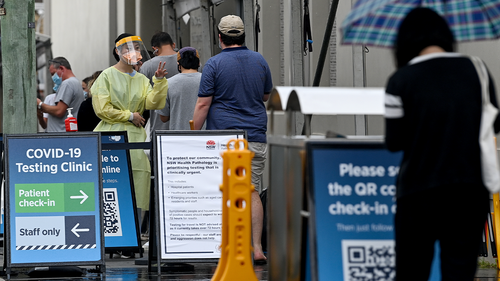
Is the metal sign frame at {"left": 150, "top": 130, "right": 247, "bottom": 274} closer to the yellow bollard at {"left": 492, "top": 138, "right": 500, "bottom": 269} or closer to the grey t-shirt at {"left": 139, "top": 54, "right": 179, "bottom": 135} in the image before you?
the grey t-shirt at {"left": 139, "top": 54, "right": 179, "bottom": 135}

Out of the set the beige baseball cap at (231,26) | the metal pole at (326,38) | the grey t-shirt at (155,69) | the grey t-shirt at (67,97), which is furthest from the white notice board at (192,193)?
the grey t-shirt at (67,97)

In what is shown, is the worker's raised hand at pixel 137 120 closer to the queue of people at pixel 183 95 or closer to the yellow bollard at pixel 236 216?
the queue of people at pixel 183 95

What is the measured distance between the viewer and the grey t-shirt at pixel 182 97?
8.25m

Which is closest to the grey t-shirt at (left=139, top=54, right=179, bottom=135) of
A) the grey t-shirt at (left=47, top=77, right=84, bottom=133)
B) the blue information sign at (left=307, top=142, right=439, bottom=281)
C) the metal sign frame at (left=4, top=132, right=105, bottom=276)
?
the grey t-shirt at (left=47, top=77, right=84, bottom=133)

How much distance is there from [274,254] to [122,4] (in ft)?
57.7

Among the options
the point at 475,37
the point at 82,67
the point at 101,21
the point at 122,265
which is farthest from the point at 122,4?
the point at 475,37

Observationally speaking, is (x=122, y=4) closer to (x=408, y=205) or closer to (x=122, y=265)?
(x=122, y=265)

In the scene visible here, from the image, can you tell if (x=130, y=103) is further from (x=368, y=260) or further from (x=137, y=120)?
(x=368, y=260)

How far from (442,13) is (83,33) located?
23.6m

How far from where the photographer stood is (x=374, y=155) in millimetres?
4441

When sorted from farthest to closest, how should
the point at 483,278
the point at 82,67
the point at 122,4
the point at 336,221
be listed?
the point at 82,67, the point at 122,4, the point at 483,278, the point at 336,221

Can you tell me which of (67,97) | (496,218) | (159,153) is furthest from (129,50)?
(496,218)

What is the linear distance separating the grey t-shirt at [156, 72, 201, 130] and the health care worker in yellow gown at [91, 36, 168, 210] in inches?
13.4

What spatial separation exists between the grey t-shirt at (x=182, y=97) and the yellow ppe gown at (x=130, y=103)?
0.32 m
